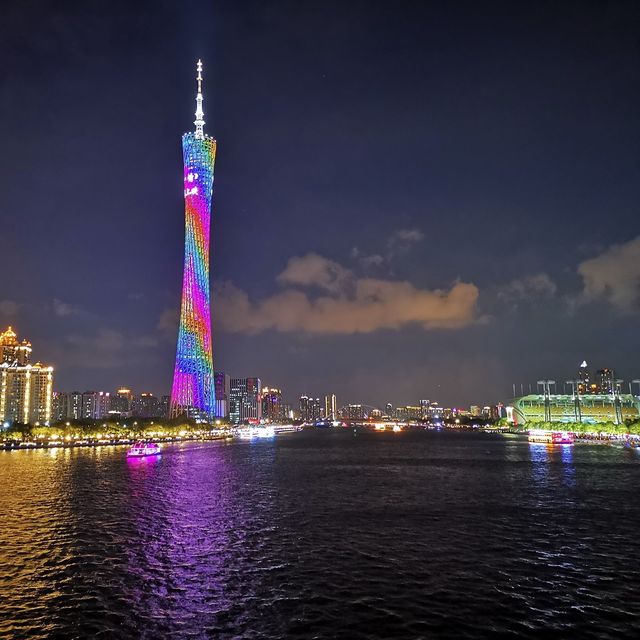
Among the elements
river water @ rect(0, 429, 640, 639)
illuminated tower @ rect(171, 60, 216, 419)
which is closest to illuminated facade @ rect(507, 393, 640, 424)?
illuminated tower @ rect(171, 60, 216, 419)

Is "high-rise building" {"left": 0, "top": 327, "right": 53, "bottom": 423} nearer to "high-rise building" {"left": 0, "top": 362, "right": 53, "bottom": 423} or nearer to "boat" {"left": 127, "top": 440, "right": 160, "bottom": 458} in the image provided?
"high-rise building" {"left": 0, "top": 362, "right": 53, "bottom": 423}

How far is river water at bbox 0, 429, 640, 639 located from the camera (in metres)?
15.3

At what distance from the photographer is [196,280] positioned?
3681 inches

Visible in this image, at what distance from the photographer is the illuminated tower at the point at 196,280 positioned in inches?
3688

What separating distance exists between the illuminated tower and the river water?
54092 mm

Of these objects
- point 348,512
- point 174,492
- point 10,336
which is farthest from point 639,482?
point 10,336

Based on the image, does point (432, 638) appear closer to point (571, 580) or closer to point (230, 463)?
point (571, 580)

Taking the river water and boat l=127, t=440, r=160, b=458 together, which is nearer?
the river water

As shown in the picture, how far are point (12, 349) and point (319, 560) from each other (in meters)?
141

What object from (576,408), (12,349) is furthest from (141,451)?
(576,408)

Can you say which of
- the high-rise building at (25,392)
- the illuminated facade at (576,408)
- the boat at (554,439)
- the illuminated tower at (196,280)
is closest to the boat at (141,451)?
the illuminated tower at (196,280)

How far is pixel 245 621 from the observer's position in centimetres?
1535

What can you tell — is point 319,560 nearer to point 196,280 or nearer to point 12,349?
point 196,280

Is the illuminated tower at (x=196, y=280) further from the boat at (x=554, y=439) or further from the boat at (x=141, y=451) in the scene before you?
the boat at (x=554, y=439)
